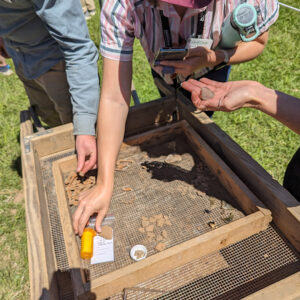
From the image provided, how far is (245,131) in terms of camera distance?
2945 mm

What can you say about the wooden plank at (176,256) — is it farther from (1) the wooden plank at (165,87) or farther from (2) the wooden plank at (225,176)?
(1) the wooden plank at (165,87)

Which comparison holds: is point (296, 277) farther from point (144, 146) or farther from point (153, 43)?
point (153, 43)

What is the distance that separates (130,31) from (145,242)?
3.38 feet

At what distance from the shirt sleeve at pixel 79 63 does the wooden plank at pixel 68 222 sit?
0.70 ft

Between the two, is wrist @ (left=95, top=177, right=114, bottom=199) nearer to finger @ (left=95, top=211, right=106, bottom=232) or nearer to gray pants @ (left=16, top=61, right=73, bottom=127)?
finger @ (left=95, top=211, right=106, bottom=232)

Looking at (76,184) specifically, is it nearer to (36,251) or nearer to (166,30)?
(36,251)

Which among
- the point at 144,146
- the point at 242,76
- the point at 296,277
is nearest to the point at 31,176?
the point at 144,146

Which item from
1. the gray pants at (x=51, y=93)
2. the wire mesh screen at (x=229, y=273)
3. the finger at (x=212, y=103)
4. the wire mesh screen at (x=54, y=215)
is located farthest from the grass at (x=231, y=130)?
the finger at (x=212, y=103)

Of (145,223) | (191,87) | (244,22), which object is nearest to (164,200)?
(145,223)

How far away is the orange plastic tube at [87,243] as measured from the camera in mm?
1115

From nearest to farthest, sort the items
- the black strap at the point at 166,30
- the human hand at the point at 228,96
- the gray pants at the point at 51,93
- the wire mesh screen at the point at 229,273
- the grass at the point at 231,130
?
the wire mesh screen at the point at 229,273
the human hand at the point at 228,96
the black strap at the point at 166,30
the gray pants at the point at 51,93
the grass at the point at 231,130

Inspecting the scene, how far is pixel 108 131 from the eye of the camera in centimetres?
135

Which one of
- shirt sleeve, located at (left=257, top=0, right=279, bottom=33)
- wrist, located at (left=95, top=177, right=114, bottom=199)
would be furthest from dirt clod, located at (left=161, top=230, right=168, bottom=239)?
shirt sleeve, located at (left=257, top=0, right=279, bottom=33)

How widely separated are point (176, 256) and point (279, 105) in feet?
2.46
